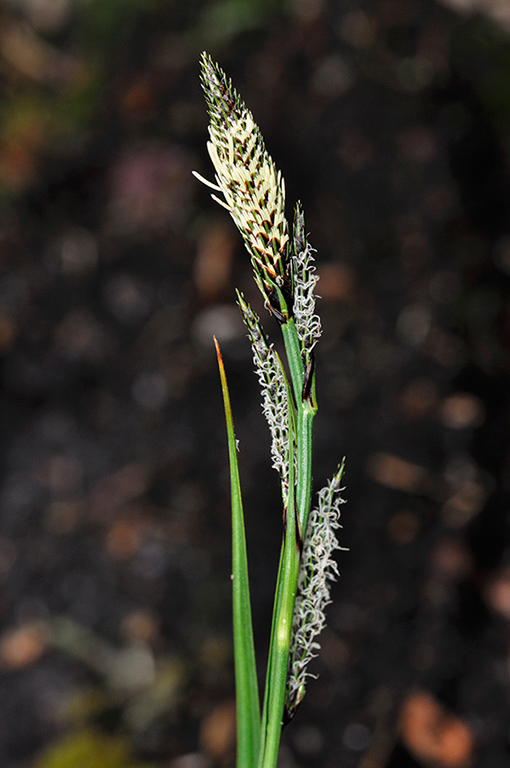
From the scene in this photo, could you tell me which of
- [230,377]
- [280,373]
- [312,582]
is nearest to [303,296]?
[280,373]

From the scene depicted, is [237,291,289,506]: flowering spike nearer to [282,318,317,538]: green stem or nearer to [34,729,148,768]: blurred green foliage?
[282,318,317,538]: green stem

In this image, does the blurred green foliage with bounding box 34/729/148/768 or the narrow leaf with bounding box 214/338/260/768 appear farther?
the blurred green foliage with bounding box 34/729/148/768

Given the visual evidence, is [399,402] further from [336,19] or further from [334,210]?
[336,19]

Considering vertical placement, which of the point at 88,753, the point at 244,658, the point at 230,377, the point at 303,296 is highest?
the point at 303,296

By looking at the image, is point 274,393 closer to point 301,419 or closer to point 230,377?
point 301,419

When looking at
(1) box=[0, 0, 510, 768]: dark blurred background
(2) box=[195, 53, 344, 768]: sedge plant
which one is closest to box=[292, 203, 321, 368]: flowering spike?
(2) box=[195, 53, 344, 768]: sedge plant

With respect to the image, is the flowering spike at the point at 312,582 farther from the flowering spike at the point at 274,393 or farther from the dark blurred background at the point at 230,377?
the dark blurred background at the point at 230,377

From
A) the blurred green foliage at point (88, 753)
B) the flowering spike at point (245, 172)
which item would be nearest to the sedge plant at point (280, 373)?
the flowering spike at point (245, 172)
